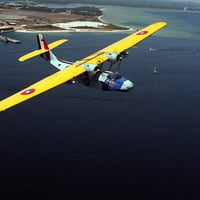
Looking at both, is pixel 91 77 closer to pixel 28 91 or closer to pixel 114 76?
pixel 114 76

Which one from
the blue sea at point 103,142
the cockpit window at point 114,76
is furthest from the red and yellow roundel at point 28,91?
the blue sea at point 103,142

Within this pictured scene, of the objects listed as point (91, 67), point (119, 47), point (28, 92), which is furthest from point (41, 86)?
point (119, 47)

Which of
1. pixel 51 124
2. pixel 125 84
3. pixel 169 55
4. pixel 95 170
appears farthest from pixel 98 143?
pixel 169 55

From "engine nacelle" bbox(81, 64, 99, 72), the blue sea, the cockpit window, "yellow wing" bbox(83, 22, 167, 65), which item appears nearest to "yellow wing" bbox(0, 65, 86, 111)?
"engine nacelle" bbox(81, 64, 99, 72)

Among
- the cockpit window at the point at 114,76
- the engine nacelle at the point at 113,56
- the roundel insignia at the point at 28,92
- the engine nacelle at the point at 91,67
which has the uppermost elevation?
the engine nacelle at the point at 113,56

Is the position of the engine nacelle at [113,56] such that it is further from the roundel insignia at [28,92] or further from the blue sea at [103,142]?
the blue sea at [103,142]

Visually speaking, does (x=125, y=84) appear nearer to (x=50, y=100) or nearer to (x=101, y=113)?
(x=101, y=113)

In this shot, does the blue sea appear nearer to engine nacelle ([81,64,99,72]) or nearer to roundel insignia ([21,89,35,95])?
engine nacelle ([81,64,99,72])

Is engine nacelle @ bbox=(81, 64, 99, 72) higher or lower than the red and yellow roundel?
higher
